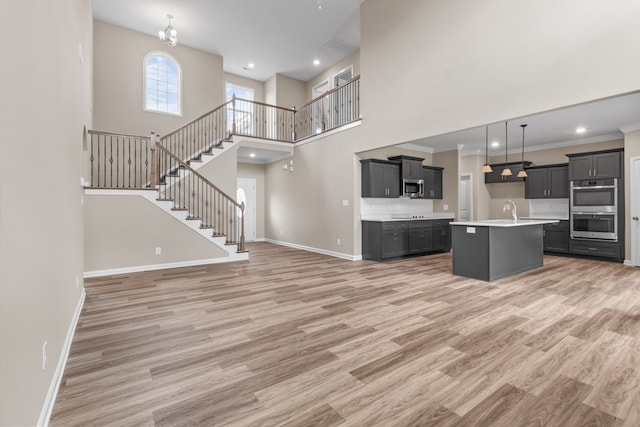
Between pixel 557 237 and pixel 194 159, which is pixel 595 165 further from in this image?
pixel 194 159

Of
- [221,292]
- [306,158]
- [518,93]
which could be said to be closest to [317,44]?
[306,158]

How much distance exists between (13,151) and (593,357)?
13.3ft

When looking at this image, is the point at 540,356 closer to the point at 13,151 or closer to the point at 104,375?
the point at 104,375

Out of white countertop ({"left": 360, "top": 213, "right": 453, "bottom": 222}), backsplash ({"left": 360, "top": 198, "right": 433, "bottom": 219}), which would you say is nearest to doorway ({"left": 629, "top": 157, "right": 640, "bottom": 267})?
white countertop ({"left": 360, "top": 213, "right": 453, "bottom": 222})

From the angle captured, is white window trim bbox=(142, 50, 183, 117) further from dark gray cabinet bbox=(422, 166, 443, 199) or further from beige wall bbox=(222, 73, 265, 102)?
dark gray cabinet bbox=(422, 166, 443, 199)

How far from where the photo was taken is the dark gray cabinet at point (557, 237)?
7.46 m

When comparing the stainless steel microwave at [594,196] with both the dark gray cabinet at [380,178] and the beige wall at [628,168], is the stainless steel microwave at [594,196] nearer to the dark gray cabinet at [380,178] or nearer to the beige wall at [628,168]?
the beige wall at [628,168]

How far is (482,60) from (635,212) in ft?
16.4

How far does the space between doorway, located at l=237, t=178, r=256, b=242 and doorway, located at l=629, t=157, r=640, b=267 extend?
9.54 m

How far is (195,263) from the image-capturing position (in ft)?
20.7

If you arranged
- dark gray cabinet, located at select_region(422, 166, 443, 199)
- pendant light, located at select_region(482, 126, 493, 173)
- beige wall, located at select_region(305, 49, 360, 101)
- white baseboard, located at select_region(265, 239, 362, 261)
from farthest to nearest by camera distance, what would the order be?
beige wall, located at select_region(305, 49, 360, 101) → dark gray cabinet, located at select_region(422, 166, 443, 199) → white baseboard, located at select_region(265, 239, 362, 261) → pendant light, located at select_region(482, 126, 493, 173)

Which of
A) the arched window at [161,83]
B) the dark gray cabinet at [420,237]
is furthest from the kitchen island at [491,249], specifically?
the arched window at [161,83]

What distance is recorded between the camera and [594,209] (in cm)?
689

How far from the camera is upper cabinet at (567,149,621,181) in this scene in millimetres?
6535
